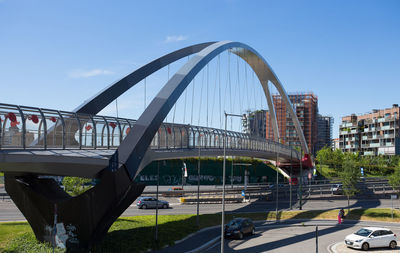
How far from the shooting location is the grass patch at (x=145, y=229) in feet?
73.0

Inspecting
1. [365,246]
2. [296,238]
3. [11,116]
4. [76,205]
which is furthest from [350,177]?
[11,116]

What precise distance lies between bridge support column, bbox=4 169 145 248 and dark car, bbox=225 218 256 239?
9.72m

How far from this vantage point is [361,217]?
128ft

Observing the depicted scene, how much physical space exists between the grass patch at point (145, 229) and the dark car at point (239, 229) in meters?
2.96

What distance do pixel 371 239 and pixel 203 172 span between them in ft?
170

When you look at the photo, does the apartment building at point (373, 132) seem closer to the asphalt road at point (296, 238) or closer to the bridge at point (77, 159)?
the asphalt road at point (296, 238)

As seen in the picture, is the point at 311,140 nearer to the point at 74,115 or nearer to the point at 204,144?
the point at 204,144

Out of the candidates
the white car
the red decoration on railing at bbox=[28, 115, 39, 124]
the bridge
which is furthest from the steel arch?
the white car

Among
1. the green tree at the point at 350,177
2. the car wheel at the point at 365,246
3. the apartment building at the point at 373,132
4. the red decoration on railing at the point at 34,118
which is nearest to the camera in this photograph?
the red decoration on railing at the point at 34,118

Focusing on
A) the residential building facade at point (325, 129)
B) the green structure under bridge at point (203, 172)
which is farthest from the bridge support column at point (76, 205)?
the residential building facade at point (325, 129)

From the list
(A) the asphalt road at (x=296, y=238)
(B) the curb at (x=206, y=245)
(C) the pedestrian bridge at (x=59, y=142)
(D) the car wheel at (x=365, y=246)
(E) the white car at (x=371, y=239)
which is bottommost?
(A) the asphalt road at (x=296, y=238)

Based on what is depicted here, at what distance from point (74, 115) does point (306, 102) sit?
136 meters

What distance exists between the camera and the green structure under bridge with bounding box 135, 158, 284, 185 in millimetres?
72250

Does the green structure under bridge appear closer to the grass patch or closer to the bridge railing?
the grass patch
